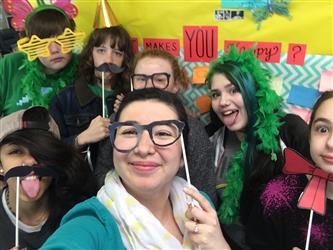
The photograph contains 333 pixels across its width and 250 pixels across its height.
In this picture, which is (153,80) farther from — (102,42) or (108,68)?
(102,42)

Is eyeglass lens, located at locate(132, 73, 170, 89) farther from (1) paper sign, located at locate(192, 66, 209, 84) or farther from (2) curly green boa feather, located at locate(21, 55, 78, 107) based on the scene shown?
(2) curly green boa feather, located at locate(21, 55, 78, 107)

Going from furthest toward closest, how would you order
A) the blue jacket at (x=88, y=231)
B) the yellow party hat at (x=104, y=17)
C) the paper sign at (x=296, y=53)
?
the yellow party hat at (x=104, y=17) < the paper sign at (x=296, y=53) < the blue jacket at (x=88, y=231)

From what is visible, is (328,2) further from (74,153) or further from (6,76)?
(6,76)

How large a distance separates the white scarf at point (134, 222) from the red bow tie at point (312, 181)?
0.98 feet

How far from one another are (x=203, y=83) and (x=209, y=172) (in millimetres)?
553

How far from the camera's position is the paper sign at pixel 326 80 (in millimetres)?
1458

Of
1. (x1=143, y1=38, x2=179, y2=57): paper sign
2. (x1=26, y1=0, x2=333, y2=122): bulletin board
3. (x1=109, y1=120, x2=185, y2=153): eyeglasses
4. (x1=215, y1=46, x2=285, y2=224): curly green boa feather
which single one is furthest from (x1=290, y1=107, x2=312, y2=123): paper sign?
(x1=109, y1=120, x2=185, y2=153): eyeglasses

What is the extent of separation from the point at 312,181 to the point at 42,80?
4.81ft

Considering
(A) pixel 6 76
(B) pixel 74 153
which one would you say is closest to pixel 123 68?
(B) pixel 74 153

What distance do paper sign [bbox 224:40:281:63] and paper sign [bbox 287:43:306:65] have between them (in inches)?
1.8

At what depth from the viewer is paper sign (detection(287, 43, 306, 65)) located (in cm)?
150

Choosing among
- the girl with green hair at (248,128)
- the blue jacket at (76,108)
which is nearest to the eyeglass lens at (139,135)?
the girl with green hair at (248,128)

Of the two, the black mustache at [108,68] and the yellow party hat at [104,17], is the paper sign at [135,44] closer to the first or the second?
the yellow party hat at [104,17]

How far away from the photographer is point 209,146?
4.63ft
